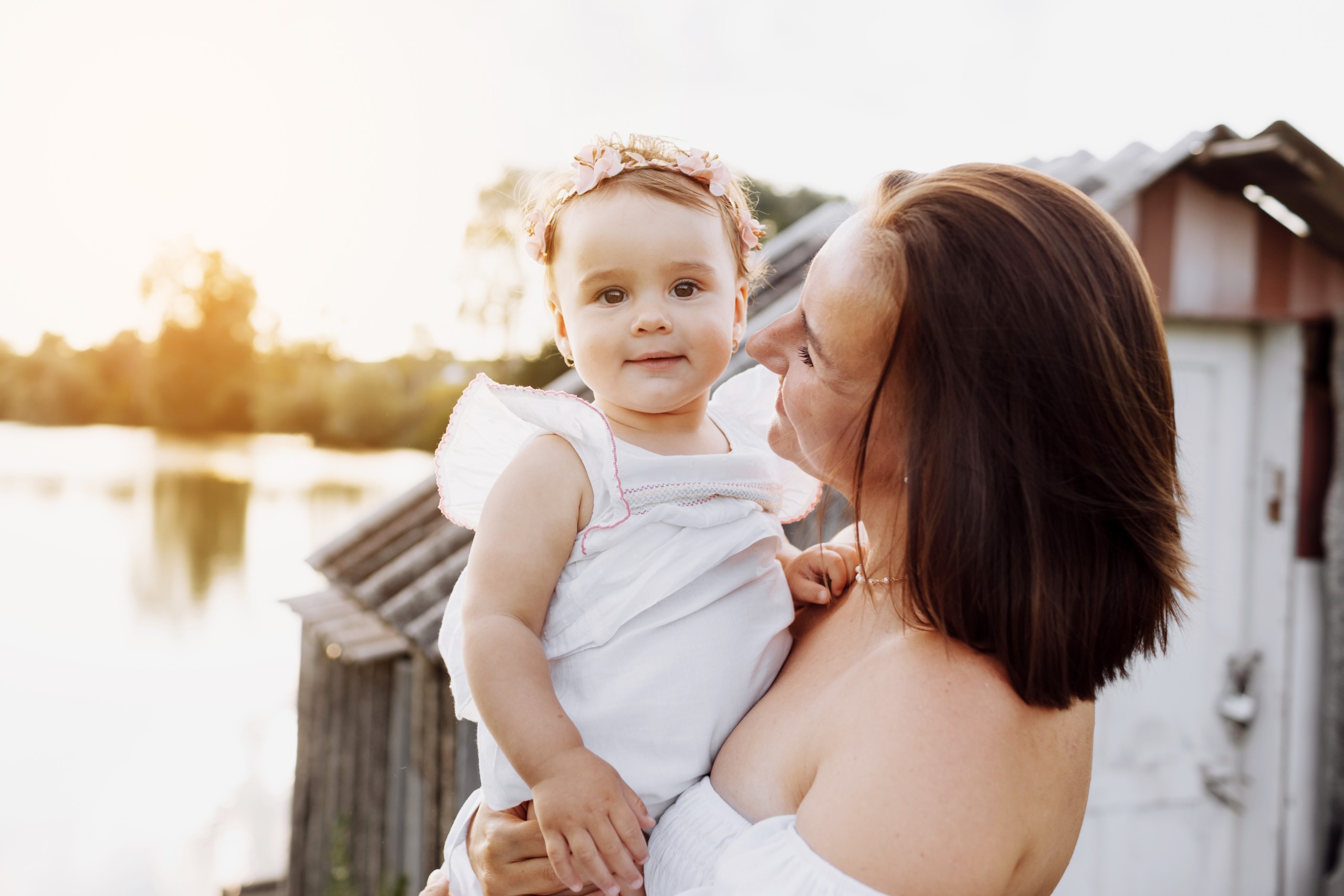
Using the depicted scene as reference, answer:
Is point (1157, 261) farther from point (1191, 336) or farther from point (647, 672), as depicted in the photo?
point (647, 672)

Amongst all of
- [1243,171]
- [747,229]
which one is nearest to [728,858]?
[747,229]

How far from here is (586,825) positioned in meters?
1.08

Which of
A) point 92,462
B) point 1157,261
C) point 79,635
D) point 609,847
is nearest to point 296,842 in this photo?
point 609,847

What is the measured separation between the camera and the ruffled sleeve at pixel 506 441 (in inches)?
47.9

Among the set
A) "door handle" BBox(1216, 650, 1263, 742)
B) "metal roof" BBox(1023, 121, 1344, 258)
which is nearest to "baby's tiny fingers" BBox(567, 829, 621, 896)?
"metal roof" BBox(1023, 121, 1344, 258)

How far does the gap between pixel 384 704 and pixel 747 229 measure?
3.06 metres

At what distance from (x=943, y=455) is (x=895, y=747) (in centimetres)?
34

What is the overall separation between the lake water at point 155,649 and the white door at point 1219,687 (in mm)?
3966

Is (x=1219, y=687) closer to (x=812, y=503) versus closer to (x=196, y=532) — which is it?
(x=812, y=503)

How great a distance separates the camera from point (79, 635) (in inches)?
659

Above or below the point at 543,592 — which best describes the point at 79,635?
below

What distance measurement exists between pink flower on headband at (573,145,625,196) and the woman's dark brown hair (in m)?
0.54

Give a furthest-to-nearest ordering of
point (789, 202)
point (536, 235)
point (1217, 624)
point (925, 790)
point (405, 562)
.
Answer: point (789, 202)
point (1217, 624)
point (405, 562)
point (536, 235)
point (925, 790)

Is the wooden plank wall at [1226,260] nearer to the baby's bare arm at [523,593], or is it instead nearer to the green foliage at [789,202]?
the baby's bare arm at [523,593]
